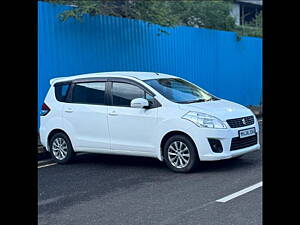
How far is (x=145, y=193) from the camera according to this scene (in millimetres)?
6418

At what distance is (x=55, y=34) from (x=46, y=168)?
Answer: 387 cm

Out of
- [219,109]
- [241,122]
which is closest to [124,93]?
[219,109]

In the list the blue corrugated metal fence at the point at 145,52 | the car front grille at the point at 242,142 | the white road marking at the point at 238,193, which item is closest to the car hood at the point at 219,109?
the car front grille at the point at 242,142

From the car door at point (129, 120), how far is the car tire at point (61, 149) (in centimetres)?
100

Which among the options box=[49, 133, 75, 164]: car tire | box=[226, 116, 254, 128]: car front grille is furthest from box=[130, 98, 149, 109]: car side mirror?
box=[49, 133, 75, 164]: car tire

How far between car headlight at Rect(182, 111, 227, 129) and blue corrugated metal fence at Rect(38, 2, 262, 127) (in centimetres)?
437

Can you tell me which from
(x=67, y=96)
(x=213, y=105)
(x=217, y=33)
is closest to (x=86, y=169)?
(x=67, y=96)

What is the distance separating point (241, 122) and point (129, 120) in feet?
6.08

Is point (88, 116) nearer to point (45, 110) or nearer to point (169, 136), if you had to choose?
point (45, 110)

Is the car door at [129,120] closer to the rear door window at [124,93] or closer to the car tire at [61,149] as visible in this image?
the rear door window at [124,93]

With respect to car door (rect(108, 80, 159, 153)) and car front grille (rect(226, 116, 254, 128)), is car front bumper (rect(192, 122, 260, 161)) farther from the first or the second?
car door (rect(108, 80, 159, 153))

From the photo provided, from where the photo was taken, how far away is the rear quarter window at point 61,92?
895 cm

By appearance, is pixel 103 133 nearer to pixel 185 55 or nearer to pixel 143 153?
pixel 143 153

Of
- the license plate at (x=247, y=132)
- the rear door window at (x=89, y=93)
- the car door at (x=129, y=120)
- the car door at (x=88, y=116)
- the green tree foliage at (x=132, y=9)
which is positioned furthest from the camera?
the green tree foliage at (x=132, y=9)
